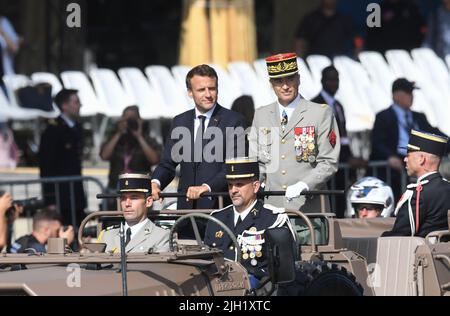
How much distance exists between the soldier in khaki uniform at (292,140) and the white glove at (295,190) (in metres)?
0.43

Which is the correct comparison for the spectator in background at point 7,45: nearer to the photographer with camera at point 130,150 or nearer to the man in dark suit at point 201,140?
the photographer with camera at point 130,150

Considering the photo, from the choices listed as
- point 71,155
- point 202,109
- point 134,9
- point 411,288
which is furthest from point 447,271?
point 134,9

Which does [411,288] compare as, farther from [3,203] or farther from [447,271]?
[3,203]

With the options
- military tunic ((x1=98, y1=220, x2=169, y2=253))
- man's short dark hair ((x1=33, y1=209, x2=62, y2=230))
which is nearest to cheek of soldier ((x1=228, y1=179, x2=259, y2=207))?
military tunic ((x1=98, y1=220, x2=169, y2=253))

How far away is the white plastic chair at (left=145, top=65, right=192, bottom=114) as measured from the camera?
2345 centimetres

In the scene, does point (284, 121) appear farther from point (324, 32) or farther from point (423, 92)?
point (324, 32)

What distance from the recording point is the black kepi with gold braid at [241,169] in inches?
435

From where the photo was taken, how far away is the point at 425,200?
1170cm

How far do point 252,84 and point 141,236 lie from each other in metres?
12.4

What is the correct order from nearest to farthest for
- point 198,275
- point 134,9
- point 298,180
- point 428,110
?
point 198,275
point 298,180
point 428,110
point 134,9

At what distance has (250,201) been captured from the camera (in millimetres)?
11094

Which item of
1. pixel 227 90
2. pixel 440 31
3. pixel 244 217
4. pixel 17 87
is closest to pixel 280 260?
pixel 244 217

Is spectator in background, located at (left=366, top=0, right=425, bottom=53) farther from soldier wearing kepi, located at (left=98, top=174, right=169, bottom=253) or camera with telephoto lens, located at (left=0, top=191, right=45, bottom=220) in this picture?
soldier wearing kepi, located at (left=98, top=174, right=169, bottom=253)

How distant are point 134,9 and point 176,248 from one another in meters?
18.1
